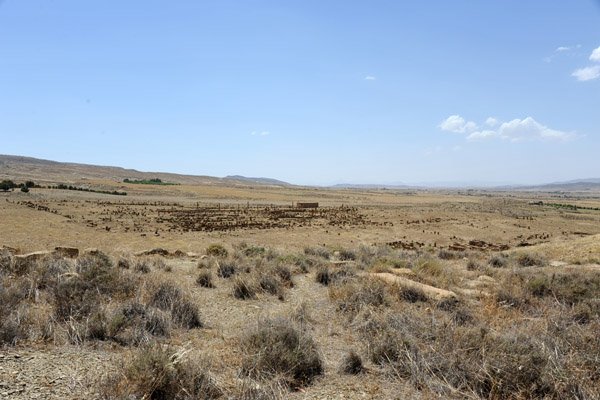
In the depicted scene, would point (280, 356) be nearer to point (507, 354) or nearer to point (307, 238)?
point (507, 354)

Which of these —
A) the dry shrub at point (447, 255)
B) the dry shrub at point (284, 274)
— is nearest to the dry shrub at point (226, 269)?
the dry shrub at point (284, 274)

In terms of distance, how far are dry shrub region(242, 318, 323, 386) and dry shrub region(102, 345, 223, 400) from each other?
21.5 inches

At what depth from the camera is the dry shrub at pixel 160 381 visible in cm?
335

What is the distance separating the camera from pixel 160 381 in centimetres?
342

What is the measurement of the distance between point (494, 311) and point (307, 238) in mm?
16719

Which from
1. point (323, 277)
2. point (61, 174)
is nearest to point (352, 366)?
point (323, 277)

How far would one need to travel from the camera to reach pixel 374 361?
15.3ft

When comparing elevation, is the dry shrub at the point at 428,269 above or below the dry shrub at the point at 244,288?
above

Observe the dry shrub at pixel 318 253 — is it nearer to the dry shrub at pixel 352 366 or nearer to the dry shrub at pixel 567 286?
the dry shrub at pixel 567 286

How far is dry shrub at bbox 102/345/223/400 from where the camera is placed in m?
3.35

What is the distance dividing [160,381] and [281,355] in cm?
151

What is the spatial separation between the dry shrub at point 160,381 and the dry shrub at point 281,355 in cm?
55

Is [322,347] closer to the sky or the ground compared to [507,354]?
closer to the ground

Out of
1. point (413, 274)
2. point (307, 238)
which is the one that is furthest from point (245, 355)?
point (307, 238)
